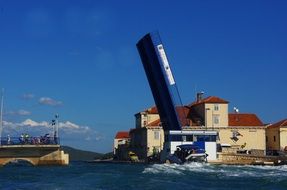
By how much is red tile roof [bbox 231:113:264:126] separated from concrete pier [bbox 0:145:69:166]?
952 inches

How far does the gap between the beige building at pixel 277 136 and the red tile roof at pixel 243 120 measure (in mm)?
1503

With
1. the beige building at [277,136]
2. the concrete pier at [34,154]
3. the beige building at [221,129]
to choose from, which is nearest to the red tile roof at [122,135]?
the beige building at [221,129]

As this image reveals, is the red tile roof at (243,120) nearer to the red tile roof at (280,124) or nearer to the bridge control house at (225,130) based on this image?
the bridge control house at (225,130)

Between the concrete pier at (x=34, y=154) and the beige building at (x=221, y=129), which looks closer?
the concrete pier at (x=34, y=154)

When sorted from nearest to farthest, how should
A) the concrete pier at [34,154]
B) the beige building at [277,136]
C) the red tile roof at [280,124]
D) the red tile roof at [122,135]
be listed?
the concrete pier at [34,154] → the beige building at [277,136] → the red tile roof at [280,124] → the red tile roof at [122,135]

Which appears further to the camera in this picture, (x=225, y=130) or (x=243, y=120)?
(x=243, y=120)

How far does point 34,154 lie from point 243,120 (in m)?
27.6

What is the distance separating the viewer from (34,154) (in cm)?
4578

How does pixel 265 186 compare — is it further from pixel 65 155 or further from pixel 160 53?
pixel 65 155

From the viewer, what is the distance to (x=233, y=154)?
5078 centimetres

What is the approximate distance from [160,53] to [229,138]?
2245 centimetres

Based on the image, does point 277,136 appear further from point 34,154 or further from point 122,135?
point 122,135

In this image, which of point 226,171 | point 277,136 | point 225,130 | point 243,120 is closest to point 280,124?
point 277,136

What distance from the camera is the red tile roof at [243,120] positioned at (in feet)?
210
